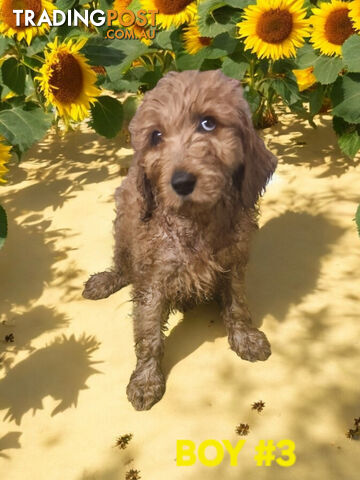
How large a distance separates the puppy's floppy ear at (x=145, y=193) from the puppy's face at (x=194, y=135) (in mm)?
190

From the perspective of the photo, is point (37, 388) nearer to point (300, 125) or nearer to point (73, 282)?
point (73, 282)

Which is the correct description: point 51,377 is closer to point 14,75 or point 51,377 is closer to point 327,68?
point 14,75

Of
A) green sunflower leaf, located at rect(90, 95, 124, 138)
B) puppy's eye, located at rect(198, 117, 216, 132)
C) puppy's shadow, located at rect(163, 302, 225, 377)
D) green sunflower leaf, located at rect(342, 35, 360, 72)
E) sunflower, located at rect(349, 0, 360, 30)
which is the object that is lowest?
puppy's shadow, located at rect(163, 302, 225, 377)

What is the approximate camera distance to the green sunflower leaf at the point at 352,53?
13.7 ft

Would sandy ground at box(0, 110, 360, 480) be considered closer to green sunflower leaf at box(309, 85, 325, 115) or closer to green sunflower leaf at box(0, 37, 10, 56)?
green sunflower leaf at box(309, 85, 325, 115)

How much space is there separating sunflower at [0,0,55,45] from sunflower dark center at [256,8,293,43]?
195cm

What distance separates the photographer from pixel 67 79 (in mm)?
4086

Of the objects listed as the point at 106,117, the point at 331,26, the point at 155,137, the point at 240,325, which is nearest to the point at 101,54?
the point at 106,117

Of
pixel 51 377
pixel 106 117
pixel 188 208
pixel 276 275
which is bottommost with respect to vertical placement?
pixel 51 377

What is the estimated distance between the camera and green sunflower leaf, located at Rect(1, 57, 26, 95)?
5.09 metres

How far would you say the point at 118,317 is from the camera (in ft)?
13.3

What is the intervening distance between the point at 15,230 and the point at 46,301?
48.6 inches

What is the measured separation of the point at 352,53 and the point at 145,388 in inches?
132

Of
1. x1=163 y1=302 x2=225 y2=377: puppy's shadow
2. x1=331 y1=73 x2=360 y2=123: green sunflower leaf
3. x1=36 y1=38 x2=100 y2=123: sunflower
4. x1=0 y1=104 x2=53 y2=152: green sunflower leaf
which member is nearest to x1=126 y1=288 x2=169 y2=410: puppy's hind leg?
x1=163 y1=302 x2=225 y2=377: puppy's shadow
